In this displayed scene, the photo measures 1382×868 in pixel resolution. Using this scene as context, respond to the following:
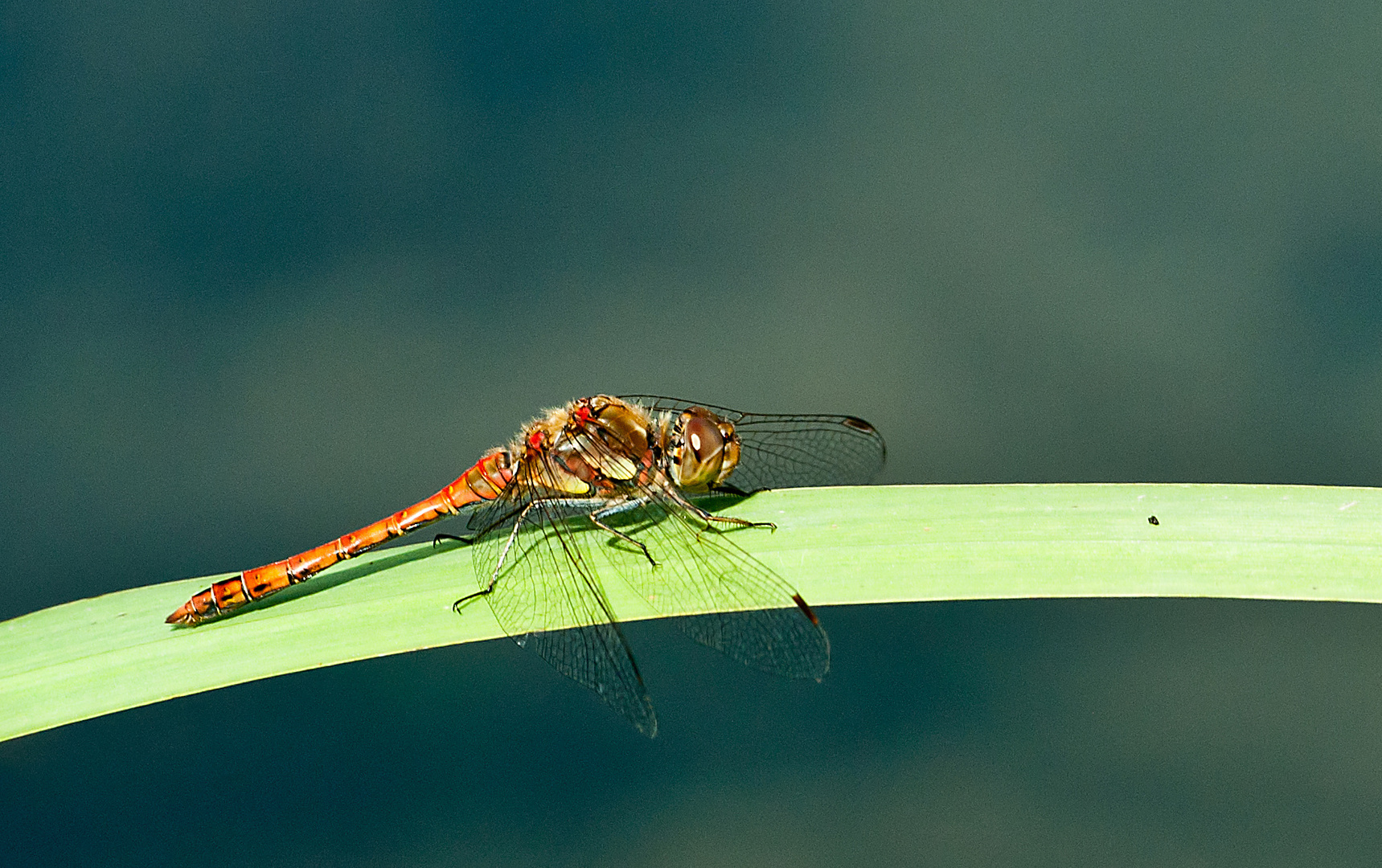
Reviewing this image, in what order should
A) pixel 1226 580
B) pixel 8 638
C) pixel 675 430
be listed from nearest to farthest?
pixel 1226 580 < pixel 8 638 < pixel 675 430

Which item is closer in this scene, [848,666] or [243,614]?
[243,614]

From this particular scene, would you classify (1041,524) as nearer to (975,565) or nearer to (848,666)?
(975,565)

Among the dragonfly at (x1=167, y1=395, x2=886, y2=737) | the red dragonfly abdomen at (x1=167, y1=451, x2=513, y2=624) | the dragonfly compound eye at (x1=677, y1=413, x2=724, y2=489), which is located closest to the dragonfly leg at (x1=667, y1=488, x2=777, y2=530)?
the dragonfly at (x1=167, y1=395, x2=886, y2=737)

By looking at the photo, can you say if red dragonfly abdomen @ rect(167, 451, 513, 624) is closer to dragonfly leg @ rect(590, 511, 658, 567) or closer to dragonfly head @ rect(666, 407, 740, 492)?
dragonfly leg @ rect(590, 511, 658, 567)

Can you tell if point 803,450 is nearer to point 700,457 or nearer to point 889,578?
point 700,457

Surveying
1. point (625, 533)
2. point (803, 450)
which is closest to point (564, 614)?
point (625, 533)

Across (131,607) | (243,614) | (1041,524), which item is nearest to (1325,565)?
(1041,524)
